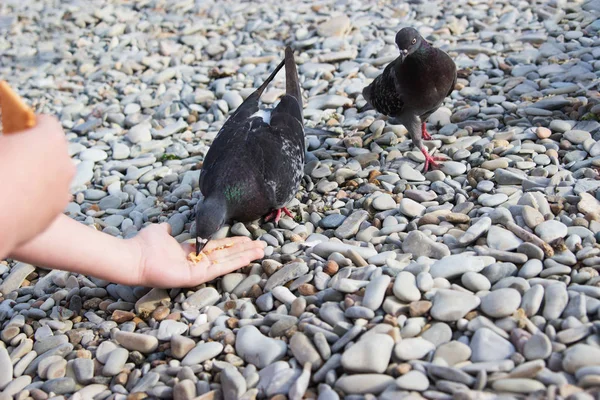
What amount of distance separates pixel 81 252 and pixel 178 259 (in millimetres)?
654

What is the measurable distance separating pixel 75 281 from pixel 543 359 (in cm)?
278

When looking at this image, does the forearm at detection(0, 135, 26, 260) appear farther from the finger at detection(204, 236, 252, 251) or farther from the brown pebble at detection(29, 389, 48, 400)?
the finger at detection(204, 236, 252, 251)

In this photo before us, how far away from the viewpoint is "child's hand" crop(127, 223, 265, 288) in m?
3.37

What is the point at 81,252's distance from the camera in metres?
3.02

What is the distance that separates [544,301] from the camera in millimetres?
2834

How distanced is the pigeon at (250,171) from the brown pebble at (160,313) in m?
0.42

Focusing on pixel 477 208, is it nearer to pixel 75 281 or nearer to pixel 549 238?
pixel 549 238

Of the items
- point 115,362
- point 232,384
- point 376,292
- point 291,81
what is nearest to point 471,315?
point 376,292

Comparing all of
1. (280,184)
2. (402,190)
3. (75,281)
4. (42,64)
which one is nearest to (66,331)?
(75,281)

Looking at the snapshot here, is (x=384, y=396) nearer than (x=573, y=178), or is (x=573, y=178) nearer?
(x=384, y=396)

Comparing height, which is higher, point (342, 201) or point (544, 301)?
point (544, 301)

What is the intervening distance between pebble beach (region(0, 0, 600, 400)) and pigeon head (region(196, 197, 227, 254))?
0.28m

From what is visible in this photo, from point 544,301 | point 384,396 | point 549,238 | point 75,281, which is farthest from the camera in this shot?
point 75,281

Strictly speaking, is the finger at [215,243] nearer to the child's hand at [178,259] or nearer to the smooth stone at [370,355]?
the child's hand at [178,259]
